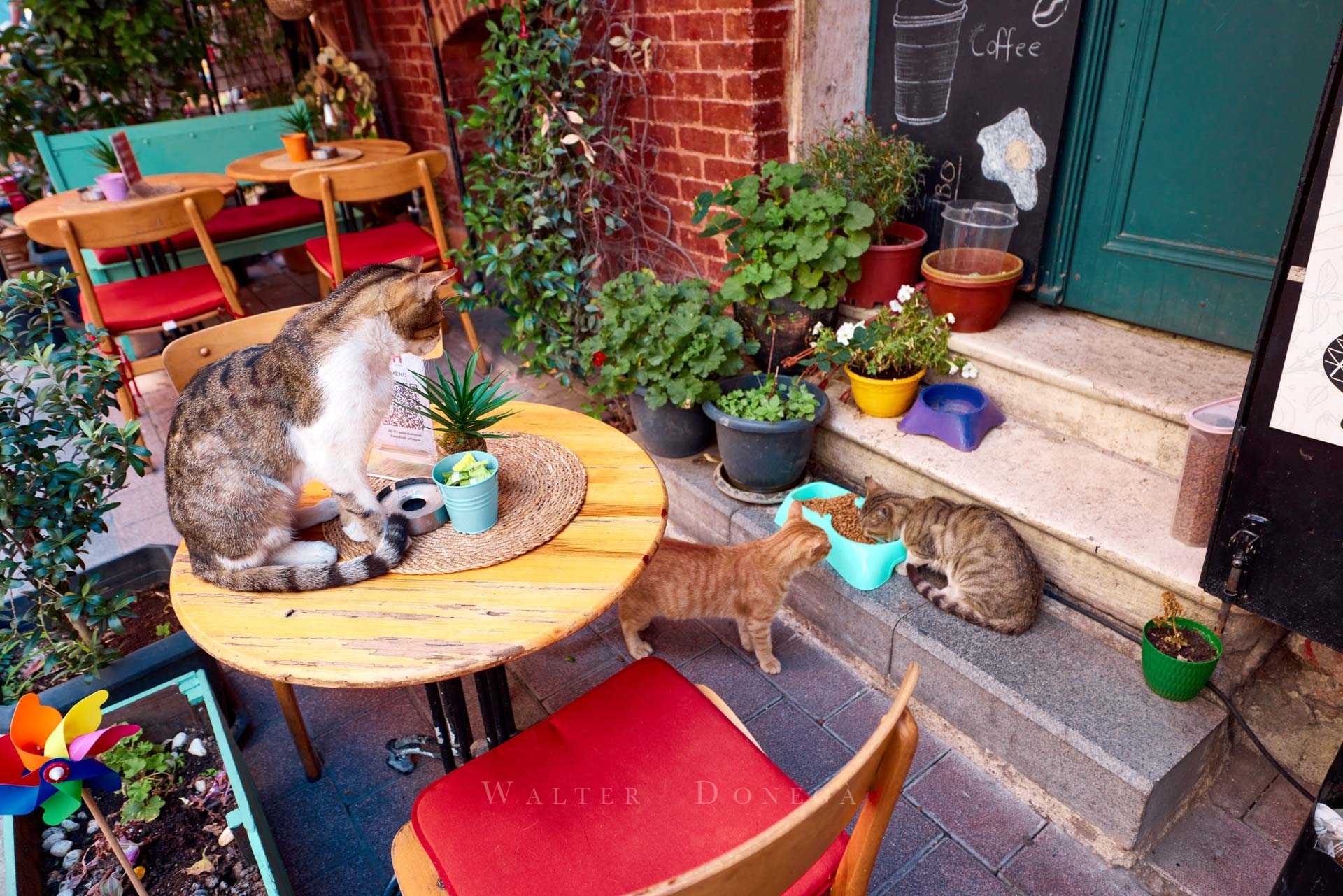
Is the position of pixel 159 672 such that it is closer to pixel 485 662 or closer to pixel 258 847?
pixel 258 847

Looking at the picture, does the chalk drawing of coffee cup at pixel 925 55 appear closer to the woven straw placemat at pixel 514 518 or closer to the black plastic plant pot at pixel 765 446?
the black plastic plant pot at pixel 765 446

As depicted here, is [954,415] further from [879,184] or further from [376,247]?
[376,247]

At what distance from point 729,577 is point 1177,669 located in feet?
3.82

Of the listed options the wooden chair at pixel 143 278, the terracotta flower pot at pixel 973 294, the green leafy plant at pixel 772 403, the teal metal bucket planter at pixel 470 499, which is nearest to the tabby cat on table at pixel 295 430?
the teal metal bucket planter at pixel 470 499

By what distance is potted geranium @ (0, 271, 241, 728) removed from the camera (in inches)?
75.9

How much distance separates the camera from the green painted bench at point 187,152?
4863mm

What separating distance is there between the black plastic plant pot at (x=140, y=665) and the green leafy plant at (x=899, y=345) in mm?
2188

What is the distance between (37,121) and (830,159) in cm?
556

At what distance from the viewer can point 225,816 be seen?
1.88 metres

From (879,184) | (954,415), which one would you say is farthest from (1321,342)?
(879,184)

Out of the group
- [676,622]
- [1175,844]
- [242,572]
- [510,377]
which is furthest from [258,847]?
[510,377]

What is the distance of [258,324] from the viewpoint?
2439 mm

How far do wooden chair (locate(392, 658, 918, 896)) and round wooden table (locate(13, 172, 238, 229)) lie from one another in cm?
354

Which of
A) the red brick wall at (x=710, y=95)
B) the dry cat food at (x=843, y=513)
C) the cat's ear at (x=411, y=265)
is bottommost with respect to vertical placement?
the dry cat food at (x=843, y=513)
